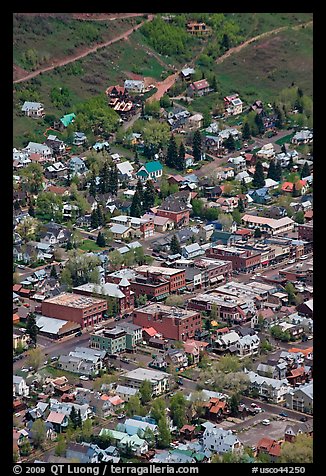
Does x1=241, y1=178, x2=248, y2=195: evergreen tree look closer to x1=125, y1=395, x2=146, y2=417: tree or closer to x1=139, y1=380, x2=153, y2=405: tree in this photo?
x1=139, y1=380, x2=153, y2=405: tree

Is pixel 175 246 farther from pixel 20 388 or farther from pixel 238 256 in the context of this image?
pixel 20 388

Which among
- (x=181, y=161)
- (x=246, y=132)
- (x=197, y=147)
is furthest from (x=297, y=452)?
(x=246, y=132)

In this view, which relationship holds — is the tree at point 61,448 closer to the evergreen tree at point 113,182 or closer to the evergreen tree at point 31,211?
the evergreen tree at point 31,211

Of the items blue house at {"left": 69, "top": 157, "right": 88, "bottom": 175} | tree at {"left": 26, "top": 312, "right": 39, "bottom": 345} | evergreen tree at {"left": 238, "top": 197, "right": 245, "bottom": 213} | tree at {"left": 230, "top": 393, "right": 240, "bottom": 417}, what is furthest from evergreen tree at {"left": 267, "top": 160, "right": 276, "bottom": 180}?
tree at {"left": 230, "top": 393, "right": 240, "bottom": 417}

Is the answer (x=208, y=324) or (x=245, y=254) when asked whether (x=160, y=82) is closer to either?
(x=245, y=254)

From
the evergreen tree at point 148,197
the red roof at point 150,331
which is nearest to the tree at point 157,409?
the red roof at point 150,331
